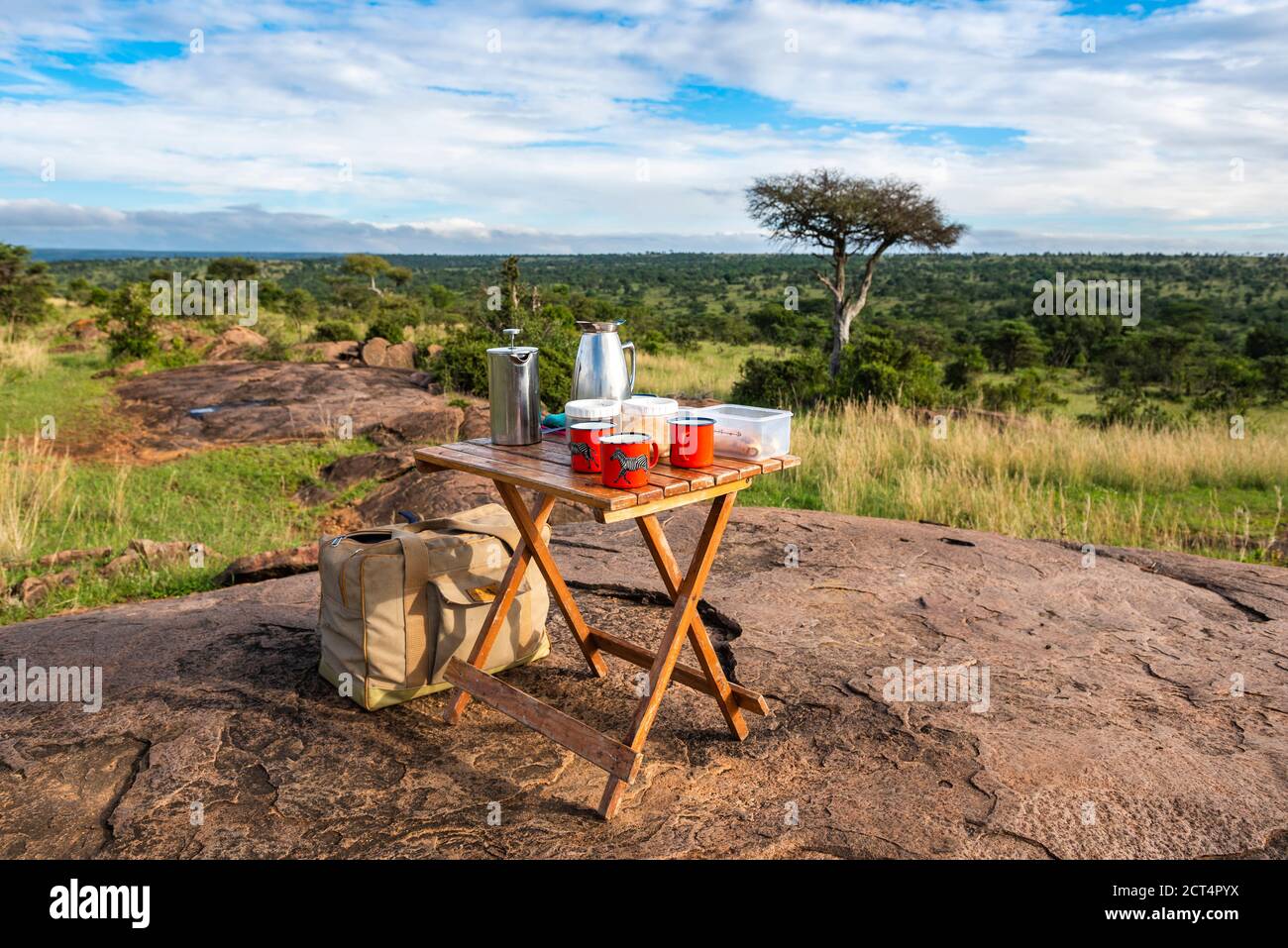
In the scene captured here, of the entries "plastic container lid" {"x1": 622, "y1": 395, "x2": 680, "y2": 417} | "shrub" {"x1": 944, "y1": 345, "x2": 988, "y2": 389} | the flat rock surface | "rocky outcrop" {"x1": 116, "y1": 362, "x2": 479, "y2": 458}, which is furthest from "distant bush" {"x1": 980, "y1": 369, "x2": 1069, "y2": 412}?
"plastic container lid" {"x1": 622, "y1": 395, "x2": 680, "y2": 417}

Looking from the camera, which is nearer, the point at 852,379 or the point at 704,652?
the point at 704,652

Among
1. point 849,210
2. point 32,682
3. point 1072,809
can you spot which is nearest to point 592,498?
point 1072,809

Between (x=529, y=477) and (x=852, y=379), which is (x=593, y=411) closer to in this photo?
(x=529, y=477)

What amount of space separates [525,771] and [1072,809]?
166cm

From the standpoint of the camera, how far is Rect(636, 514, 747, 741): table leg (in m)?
3.01

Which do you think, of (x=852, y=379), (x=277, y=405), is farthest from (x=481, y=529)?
(x=852, y=379)

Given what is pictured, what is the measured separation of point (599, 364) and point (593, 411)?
0.29 meters

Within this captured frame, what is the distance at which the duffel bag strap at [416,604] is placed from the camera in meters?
3.23

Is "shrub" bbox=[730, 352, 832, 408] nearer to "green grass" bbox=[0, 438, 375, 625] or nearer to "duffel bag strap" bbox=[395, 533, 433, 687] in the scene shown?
"green grass" bbox=[0, 438, 375, 625]

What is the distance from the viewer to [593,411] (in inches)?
104

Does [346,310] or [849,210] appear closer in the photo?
[849,210]

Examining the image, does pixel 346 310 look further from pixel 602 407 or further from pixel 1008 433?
pixel 602 407
